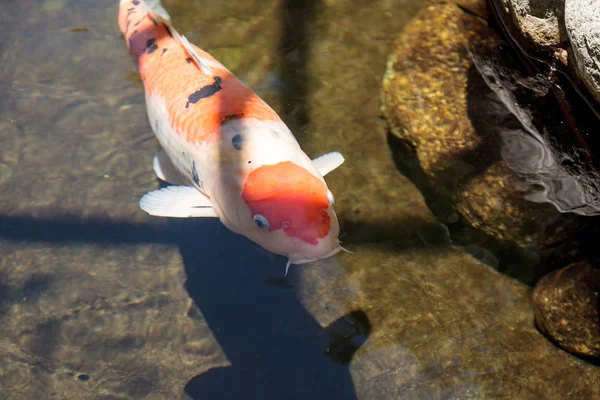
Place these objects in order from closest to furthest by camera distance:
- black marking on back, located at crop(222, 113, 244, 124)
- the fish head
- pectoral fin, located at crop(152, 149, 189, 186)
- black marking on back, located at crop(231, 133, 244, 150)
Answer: the fish head, black marking on back, located at crop(231, 133, 244, 150), black marking on back, located at crop(222, 113, 244, 124), pectoral fin, located at crop(152, 149, 189, 186)

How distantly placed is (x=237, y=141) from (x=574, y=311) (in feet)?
7.53

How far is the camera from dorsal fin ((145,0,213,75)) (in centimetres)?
353

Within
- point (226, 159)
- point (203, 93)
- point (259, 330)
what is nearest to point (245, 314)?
point (259, 330)

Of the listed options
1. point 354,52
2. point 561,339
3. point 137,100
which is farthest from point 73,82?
point 561,339

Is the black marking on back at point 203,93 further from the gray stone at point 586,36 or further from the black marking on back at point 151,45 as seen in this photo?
the gray stone at point 586,36

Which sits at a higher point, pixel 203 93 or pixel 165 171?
pixel 203 93

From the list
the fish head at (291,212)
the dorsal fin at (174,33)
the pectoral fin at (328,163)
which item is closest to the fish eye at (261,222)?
the fish head at (291,212)

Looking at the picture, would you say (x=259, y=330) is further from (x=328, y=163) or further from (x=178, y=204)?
(x=328, y=163)

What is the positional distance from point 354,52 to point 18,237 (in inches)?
122

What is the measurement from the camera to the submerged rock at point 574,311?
3346 mm

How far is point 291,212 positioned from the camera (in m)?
2.77

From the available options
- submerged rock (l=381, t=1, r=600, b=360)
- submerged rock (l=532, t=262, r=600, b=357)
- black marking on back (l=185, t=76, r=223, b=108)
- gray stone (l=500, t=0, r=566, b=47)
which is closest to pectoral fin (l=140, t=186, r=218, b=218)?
black marking on back (l=185, t=76, r=223, b=108)

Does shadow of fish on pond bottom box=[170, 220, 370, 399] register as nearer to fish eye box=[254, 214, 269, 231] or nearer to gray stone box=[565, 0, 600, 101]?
fish eye box=[254, 214, 269, 231]

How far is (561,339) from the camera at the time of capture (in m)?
3.41
